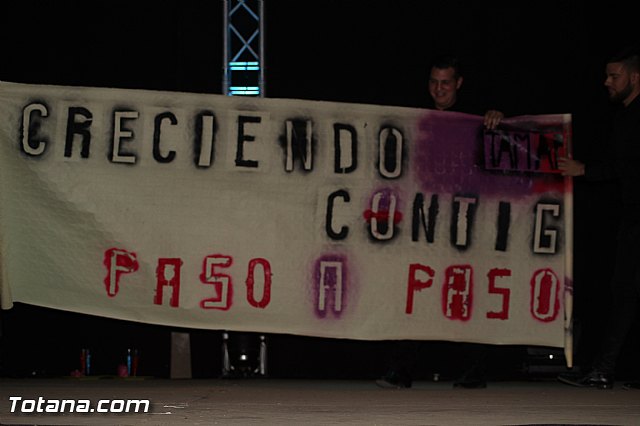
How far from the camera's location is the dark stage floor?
3.37 m

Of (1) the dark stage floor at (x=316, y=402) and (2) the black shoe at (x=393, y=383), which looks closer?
(1) the dark stage floor at (x=316, y=402)

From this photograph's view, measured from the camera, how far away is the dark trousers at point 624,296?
4.65 m

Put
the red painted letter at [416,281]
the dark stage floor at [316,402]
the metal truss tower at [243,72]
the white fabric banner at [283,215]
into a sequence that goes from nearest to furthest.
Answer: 1. the dark stage floor at [316,402]
2. the white fabric banner at [283,215]
3. the red painted letter at [416,281]
4. the metal truss tower at [243,72]

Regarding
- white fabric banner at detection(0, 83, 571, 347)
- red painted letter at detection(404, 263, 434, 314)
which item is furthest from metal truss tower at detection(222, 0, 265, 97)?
red painted letter at detection(404, 263, 434, 314)

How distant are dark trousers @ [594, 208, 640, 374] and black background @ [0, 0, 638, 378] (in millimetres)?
612

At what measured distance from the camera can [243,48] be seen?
5188mm

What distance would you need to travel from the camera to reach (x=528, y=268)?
481 cm

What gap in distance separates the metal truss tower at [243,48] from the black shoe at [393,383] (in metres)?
1.37

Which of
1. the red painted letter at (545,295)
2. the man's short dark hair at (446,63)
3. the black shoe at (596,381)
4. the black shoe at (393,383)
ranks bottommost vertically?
the black shoe at (393,383)

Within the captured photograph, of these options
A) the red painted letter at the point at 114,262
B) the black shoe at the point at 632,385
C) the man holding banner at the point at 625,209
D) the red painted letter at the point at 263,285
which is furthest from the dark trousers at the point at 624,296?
the red painted letter at the point at 114,262

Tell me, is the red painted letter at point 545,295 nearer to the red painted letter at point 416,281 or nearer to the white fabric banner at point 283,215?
the white fabric banner at point 283,215

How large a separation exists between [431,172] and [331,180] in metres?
0.42

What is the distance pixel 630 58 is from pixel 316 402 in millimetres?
1928

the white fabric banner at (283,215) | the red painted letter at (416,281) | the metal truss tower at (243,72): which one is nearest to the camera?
the white fabric banner at (283,215)
